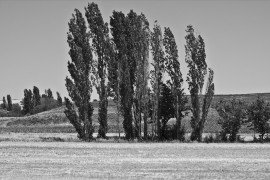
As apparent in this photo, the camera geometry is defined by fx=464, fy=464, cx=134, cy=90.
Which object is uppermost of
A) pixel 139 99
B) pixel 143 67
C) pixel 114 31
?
pixel 114 31

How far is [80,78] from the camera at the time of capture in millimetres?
41781

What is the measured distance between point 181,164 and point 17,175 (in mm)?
7092

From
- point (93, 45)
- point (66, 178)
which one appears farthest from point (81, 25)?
point (66, 178)

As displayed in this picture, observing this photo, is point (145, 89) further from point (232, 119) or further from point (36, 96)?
point (36, 96)

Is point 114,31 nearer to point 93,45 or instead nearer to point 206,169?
point 93,45

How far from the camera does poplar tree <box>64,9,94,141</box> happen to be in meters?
41.1

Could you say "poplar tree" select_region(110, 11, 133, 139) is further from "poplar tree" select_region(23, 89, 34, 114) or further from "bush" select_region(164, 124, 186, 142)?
"poplar tree" select_region(23, 89, 34, 114)

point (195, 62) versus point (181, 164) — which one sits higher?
point (195, 62)

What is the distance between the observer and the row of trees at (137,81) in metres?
40.9

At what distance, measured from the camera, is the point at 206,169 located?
18125mm

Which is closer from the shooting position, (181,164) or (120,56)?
(181,164)

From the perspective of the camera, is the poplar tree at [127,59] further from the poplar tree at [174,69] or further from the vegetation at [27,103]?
the vegetation at [27,103]

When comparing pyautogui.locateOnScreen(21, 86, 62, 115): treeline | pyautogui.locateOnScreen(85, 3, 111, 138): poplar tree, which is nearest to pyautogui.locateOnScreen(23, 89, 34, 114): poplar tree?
pyautogui.locateOnScreen(21, 86, 62, 115): treeline

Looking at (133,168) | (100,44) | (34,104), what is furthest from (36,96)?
(133,168)
